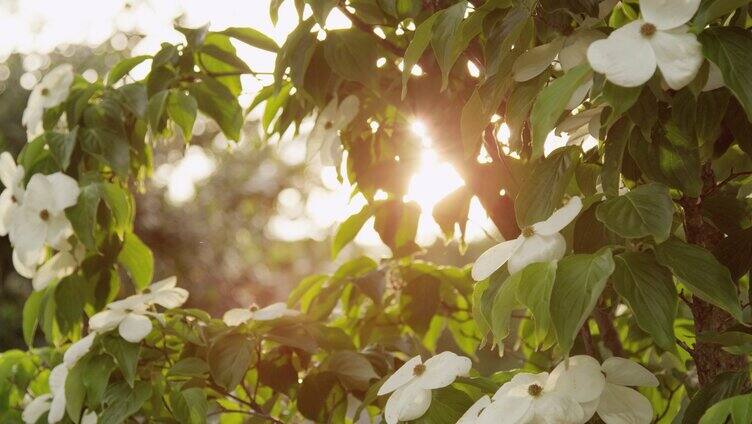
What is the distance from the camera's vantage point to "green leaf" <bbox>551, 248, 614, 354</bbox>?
29.9 inches

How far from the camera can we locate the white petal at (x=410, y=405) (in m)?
0.95

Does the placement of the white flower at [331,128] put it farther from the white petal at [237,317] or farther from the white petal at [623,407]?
the white petal at [623,407]

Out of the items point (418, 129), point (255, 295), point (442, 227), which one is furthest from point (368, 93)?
point (255, 295)

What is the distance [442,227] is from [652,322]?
0.55 metres

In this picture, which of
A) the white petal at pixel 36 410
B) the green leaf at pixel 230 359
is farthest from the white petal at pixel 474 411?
the white petal at pixel 36 410

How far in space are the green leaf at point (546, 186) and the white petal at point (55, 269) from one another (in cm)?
83

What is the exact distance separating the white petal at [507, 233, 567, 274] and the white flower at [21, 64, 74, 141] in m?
0.92

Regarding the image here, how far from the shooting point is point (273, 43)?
1.45 meters

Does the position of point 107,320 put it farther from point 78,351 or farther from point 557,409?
point 557,409

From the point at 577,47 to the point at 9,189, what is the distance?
0.98 meters

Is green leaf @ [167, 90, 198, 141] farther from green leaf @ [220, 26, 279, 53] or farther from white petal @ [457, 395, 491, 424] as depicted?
white petal @ [457, 395, 491, 424]

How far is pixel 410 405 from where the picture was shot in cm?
96

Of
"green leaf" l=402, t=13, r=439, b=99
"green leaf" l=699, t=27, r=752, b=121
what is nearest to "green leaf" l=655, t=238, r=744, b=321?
"green leaf" l=699, t=27, r=752, b=121

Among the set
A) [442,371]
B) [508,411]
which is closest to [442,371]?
[442,371]
